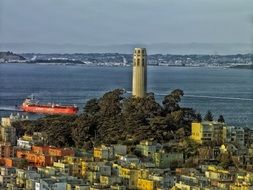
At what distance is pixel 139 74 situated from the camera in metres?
17.5

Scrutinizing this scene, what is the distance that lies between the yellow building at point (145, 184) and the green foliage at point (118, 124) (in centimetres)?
269

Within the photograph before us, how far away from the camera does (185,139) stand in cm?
1383

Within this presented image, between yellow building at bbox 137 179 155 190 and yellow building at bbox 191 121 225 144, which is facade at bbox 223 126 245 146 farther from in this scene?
yellow building at bbox 137 179 155 190

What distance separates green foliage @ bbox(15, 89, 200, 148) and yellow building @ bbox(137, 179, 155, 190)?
269 cm

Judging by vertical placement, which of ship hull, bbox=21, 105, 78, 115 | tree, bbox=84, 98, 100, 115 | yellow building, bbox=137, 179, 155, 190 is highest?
tree, bbox=84, 98, 100, 115

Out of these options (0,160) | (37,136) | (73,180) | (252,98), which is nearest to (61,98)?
(252,98)

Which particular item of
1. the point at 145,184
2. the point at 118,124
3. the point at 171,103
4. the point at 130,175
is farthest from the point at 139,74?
the point at 145,184

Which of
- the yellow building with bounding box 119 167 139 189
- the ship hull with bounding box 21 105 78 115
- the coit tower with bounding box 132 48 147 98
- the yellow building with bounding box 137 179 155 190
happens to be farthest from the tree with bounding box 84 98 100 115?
the ship hull with bounding box 21 105 78 115

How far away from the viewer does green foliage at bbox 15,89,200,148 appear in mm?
14219

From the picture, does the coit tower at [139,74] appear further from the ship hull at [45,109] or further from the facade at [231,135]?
the ship hull at [45,109]

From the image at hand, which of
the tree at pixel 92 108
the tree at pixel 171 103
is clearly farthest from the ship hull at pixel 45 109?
the tree at pixel 171 103

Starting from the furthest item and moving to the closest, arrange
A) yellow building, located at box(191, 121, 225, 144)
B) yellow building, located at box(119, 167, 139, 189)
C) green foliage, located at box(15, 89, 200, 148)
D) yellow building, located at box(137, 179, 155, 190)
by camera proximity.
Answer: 1. green foliage, located at box(15, 89, 200, 148)
2. yellow building, located at box(191, 121, 225, 144)
3. yellow building, located at box(119, 167, 139, 189)
4. yellow building, located at box(137, 179, 155, 190)

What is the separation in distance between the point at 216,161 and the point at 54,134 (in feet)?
10.5

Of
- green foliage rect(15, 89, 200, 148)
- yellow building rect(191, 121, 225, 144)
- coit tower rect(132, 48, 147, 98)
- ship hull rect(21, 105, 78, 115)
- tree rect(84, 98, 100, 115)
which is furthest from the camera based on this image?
ship hull rect(21, 105, 78, 115)
